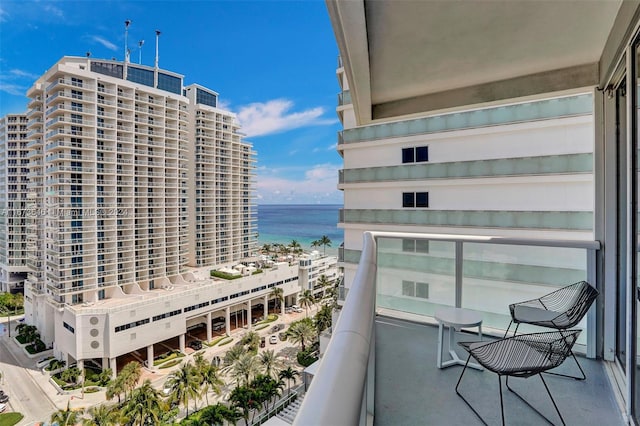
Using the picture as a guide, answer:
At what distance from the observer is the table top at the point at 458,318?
2043 mm

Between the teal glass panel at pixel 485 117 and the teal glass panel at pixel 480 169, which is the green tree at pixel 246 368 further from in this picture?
the teal glass panel at pixel 485 117

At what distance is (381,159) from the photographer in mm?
9891

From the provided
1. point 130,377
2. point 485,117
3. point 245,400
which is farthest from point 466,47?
point 130,377

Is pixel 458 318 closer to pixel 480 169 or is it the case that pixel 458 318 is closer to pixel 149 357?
pixel 480 169

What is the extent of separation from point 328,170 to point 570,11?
73561 mm

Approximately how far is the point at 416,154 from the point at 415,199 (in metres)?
1.39

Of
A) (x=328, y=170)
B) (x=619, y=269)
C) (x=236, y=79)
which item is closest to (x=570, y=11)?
(x=619, y=269)

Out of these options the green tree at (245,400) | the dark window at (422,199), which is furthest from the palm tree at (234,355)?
the dark window at (422,199)

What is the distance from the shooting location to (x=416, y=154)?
31.4 feet

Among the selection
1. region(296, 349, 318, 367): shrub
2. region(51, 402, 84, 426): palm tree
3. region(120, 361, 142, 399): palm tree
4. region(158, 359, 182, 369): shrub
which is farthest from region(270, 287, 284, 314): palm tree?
region(51, 402, 84, 426): palm tree

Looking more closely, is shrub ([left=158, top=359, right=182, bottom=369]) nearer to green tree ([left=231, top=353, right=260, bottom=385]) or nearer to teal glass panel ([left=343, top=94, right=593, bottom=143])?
green tree ([left=231, top=353, right=260, bottom=385])

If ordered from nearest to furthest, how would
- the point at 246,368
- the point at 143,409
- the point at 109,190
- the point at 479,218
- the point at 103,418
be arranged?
1. the point at 479,218
2. the point at 103,418
3. the point at 143,409
4. the point at 246,368
5. the point at 109,190

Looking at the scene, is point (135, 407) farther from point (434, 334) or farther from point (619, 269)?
point (619, 269)

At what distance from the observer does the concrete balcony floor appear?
1597 mm
